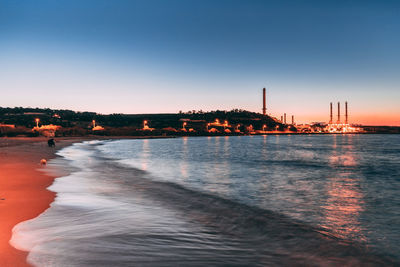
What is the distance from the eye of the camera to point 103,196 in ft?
41.1

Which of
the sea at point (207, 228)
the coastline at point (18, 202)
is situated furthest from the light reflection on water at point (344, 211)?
the coastline at point (18, 202)

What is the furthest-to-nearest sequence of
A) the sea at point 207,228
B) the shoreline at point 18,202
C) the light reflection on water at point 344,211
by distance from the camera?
1. the light reflection on water at point 344,211
2. the sea at point 207,228
3. the shoreline at point 18,202

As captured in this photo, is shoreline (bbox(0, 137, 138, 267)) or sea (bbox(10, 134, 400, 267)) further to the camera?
sea (bbox(10, 134, 400, 267))

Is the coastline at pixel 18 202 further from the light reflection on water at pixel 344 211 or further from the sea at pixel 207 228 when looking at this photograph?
the light reflection on water at pixel 344 211

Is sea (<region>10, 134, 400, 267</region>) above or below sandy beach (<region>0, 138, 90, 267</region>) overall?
below

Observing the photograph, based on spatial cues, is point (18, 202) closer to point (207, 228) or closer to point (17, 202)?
point (17, 202)

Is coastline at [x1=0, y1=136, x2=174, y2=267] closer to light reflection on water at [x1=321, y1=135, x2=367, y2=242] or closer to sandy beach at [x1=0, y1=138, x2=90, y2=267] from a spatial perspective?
sandy beach at [x1=0, y1=138, x2=90, y2=267]

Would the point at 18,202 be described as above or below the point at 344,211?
above

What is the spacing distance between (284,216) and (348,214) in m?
2.52

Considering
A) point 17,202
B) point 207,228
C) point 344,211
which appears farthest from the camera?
point 344,211

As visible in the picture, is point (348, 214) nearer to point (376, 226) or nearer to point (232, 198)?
point (376, 226)

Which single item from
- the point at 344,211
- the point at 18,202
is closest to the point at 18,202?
the point at 18,202

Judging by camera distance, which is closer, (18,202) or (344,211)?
(18,202)

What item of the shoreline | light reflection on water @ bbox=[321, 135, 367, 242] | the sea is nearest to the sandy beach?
the shoreline
